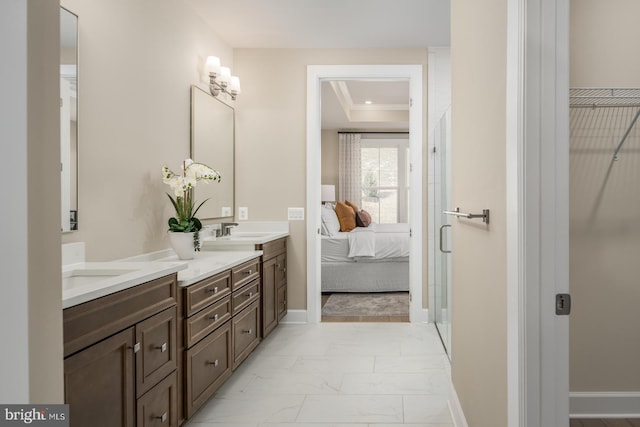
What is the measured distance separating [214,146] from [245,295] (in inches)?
55.9

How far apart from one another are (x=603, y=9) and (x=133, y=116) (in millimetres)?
2600

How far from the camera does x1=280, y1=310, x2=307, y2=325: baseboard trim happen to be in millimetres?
4309

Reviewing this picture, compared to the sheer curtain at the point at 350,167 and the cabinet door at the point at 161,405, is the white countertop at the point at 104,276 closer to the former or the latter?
the cabinet door at the point at 161,405

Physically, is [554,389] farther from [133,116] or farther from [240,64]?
[240,64]

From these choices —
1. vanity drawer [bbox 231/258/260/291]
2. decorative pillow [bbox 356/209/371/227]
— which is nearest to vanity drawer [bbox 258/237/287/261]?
vanity drawer [bbox 231/258/260/291]

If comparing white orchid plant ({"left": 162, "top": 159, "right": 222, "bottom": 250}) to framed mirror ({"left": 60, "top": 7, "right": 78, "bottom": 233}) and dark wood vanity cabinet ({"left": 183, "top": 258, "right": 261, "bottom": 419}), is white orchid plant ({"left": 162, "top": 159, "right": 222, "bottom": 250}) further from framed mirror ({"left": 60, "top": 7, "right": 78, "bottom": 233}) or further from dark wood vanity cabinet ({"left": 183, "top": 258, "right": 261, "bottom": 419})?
framed mirror ({"left": 60, "top": 7, "right": 78, "bottom": 233})

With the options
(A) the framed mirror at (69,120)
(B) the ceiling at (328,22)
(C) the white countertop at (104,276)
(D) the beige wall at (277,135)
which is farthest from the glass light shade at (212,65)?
(C) the white countertop at (104,276)

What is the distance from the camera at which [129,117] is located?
2514 millimetres

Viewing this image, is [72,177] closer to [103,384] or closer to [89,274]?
[89,274]

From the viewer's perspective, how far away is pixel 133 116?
2.56 metres

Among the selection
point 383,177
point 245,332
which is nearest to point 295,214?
point 245,332

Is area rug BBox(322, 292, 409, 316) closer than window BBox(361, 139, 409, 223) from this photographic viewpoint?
Yes

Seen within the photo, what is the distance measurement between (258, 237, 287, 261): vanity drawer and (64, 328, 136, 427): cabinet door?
1.87 metres
